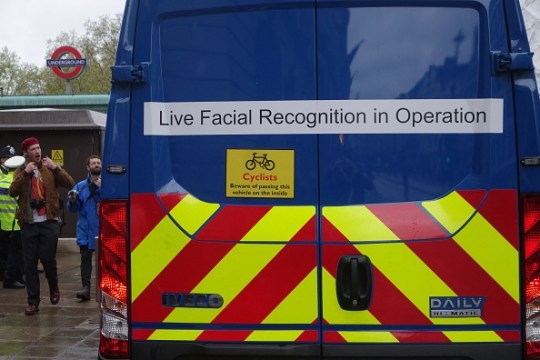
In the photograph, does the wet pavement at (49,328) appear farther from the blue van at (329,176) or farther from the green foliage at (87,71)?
the green foliage at (87,71)

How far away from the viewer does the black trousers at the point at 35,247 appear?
8.11m

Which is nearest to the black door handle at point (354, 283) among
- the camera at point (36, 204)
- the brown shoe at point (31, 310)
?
the camera at point (36, 204)

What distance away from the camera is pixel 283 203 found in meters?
3.13

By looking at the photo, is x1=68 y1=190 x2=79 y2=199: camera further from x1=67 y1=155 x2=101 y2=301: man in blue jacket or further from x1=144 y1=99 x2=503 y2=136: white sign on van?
x1=144 y1=99 x2=503 y2=136: white sign on van

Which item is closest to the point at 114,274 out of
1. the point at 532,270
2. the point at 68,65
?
the point at 532,270

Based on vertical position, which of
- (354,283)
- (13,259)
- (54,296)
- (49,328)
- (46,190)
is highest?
(46,190)

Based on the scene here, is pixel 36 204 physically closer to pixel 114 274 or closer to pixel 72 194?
pixel 72 194

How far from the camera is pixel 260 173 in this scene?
314 cm

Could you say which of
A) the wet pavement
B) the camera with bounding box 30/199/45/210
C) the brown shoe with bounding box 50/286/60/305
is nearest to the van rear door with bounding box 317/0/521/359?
the wet pavement

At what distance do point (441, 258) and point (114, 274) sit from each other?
143 cm

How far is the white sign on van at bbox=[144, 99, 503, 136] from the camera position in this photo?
308 cm

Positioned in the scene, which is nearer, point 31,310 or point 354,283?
point 354,283

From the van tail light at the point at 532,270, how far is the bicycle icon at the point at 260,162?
1073 millimetres

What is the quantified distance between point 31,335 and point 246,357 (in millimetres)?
4618
